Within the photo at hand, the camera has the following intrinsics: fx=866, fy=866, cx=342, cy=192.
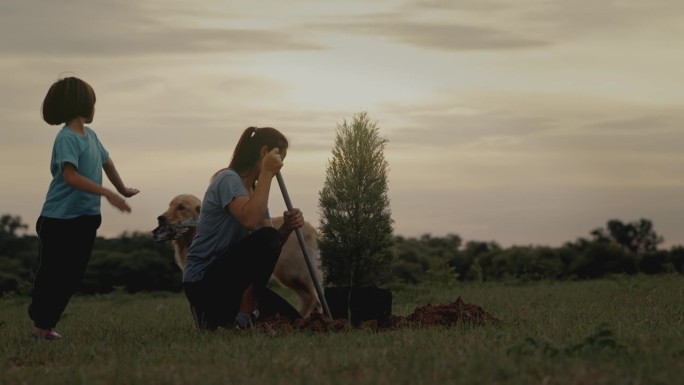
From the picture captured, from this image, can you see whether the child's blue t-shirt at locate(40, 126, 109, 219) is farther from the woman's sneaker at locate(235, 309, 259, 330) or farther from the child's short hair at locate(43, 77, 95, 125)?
the woman's sneaker at locate(235, 309, 259, 330)

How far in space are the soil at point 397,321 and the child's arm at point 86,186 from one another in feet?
5.07

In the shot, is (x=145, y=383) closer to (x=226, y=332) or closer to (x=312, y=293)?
(x=226, y=332)

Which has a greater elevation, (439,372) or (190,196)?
(190,196)

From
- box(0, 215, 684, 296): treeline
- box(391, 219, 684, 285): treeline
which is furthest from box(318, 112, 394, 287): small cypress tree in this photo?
box(391, 219, 684, 285): treeline

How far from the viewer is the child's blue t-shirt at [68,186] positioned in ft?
24.4

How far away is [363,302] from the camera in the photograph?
7816mm

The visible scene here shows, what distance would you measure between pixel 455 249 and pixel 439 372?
79.0 feet

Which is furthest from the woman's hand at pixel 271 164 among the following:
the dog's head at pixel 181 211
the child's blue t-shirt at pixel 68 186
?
the dog's head at pixel 181 211

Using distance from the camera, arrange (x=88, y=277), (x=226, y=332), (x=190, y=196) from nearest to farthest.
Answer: (x=226, y=332) → (x=190, y=196) → (x=88, y=277)

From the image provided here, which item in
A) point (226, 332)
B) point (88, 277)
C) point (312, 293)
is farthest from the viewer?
point (88, 277)

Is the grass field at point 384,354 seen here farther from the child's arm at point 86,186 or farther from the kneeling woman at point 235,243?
the child's arm at point 86,186

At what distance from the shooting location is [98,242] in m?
25.6

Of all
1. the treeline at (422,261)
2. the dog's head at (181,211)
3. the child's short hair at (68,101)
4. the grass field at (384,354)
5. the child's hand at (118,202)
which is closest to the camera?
the grass field at (384,354)

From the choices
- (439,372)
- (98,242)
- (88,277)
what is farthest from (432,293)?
(98,242)
